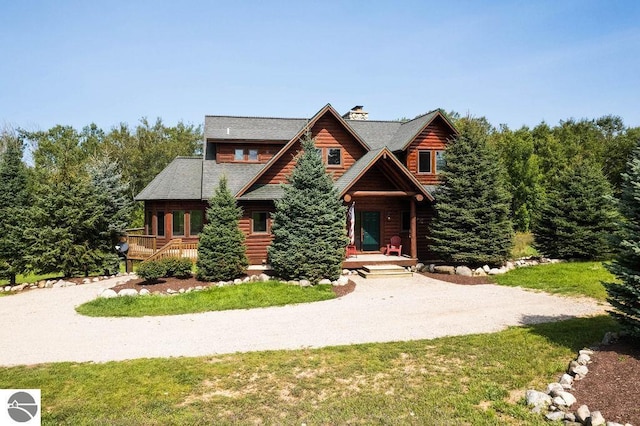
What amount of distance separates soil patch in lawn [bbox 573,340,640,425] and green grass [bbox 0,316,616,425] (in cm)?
65

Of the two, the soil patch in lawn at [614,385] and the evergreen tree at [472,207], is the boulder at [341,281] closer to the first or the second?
the evergreen tree at [472,207]

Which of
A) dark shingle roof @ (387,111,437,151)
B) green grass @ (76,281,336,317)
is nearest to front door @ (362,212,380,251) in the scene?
dark shingle roof @ (387,111,437,151)

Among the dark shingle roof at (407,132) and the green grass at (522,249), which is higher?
the dark shingle roof at (407,132)

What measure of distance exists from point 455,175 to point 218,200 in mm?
10669

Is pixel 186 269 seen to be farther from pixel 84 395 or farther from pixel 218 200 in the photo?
pixel 84 395

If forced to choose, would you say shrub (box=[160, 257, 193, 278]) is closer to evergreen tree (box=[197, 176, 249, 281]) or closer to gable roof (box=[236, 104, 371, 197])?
evergreen tree (box=[197, 176, 249, 281])

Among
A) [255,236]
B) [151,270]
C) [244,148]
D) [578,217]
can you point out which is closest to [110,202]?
[244,148]

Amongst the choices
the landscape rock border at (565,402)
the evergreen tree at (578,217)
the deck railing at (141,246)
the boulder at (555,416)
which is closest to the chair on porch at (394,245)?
the evergreen tree at (578,217)

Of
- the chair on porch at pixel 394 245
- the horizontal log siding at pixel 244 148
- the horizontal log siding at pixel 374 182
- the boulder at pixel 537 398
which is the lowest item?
the boulder at pixel 537 398

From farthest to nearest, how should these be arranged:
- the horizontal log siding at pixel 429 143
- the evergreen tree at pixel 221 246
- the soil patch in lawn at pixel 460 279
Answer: the horizontal log siding at pixel 429 143 → the soil patch in lawn at pixel 460 279 → the evergreen tree at pixel 221 246

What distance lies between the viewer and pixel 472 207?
19828mm

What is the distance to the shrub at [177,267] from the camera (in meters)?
17.5

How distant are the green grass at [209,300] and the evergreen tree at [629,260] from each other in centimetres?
870

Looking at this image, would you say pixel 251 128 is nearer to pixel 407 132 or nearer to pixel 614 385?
pixel 407 132
